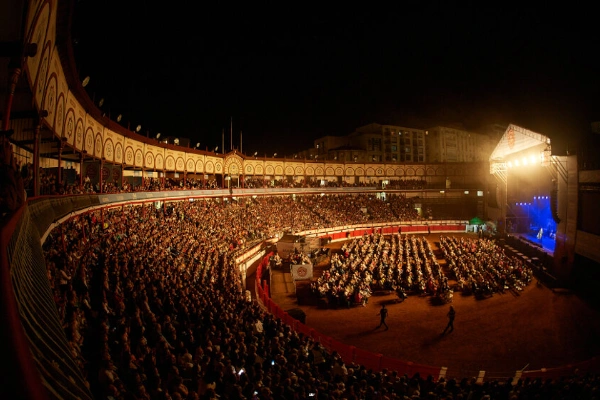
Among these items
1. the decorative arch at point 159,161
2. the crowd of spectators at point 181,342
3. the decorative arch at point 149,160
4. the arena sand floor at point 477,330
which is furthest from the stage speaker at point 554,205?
the decorative arch at point 159,161

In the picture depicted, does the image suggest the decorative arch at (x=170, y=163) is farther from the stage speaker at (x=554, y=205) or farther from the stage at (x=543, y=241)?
the stage at (x=543, y=241)

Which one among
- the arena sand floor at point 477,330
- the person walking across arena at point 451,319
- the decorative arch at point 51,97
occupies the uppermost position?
the decorative arch at point 51,97

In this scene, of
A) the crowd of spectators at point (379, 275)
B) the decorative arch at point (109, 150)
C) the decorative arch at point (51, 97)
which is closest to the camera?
the decorative arch at point (51, 97)

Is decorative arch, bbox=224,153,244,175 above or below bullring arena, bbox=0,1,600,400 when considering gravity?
above

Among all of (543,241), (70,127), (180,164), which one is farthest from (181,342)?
(543,241)

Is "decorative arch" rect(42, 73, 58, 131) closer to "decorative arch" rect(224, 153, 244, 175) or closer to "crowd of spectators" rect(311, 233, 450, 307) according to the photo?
"crowd of spectators" rect(311, 233, 450, 307)

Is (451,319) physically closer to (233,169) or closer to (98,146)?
(98,146)

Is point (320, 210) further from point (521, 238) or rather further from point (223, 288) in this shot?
point (223, 288)

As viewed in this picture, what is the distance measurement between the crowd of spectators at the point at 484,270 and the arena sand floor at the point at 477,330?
28.9 inches

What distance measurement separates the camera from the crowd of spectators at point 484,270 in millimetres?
23734

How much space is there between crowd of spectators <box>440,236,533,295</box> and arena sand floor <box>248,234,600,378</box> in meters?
0.73

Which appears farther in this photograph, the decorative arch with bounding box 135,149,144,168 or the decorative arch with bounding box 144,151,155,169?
the decorative arch with bounding box 144,151,155,169

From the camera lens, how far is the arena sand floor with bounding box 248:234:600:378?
15.1 meters

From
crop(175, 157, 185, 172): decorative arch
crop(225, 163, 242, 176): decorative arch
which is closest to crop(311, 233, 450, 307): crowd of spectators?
crop(175, 157, 185, 172): decorative arch
